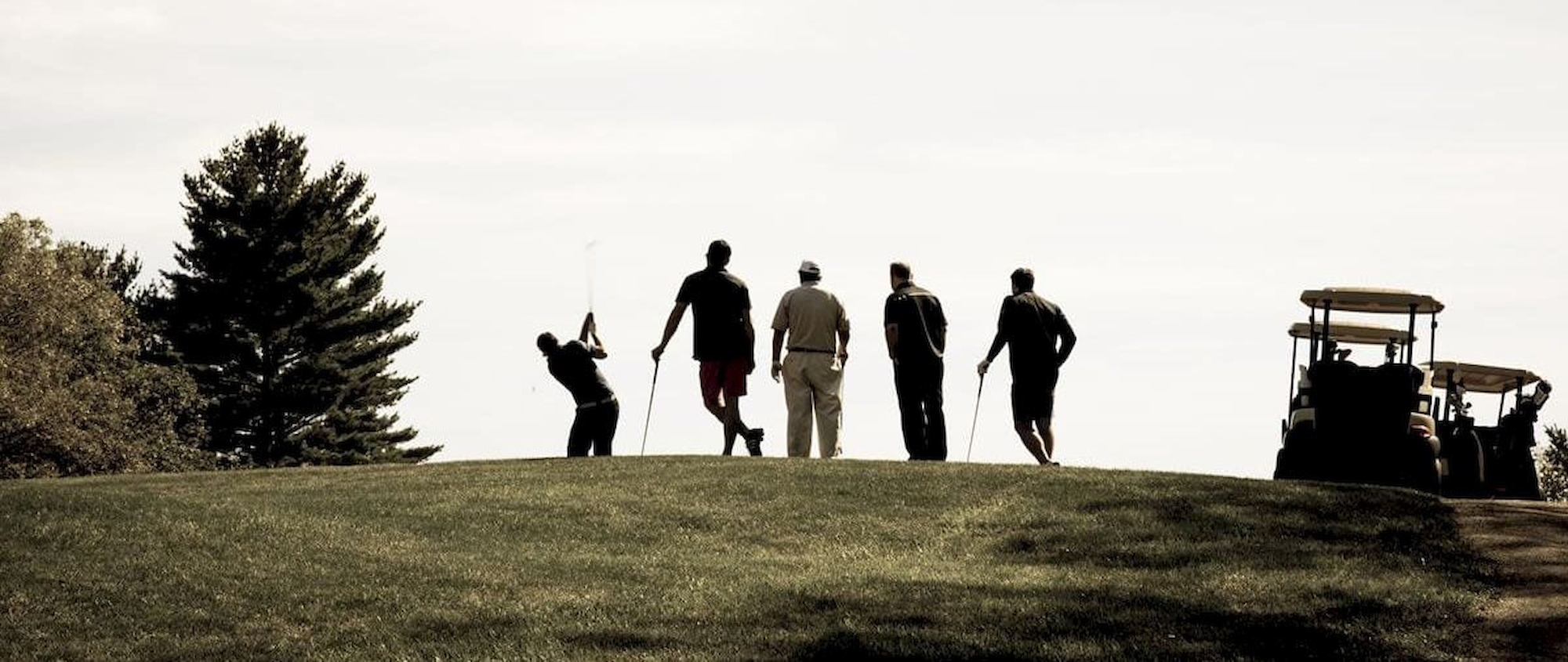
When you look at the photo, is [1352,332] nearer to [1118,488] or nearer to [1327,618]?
[1118,488]

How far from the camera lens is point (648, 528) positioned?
Result: 19.5 metres

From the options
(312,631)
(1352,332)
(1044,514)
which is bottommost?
(312,631)

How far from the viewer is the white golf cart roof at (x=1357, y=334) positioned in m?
28.9

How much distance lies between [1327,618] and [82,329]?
169ft

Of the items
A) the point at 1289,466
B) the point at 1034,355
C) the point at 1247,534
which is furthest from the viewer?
the point at 1289,466

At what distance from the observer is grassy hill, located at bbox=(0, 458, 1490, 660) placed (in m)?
15.3

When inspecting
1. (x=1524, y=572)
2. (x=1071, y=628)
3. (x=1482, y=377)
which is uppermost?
(x=1482, y=377)

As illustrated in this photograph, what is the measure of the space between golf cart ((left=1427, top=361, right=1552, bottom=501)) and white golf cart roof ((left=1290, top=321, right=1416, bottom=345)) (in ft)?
2.03

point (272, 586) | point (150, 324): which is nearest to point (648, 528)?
point (272, 586)

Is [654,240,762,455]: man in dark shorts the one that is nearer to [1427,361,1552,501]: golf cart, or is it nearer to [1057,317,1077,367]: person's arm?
[1057,317,1077,367]: person's arm

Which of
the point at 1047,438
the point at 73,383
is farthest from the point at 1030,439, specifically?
the point at 73,383

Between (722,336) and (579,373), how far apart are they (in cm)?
163

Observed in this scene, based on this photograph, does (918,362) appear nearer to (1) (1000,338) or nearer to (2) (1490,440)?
(1) (1000,338)

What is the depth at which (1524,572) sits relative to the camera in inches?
678
